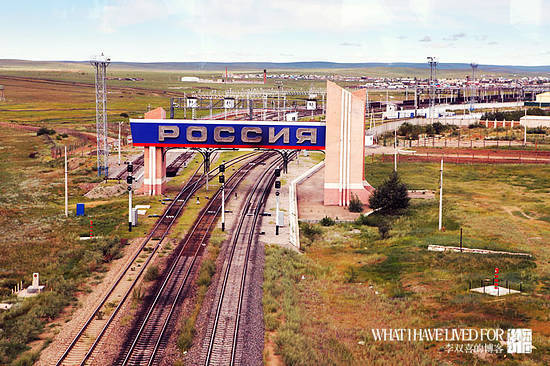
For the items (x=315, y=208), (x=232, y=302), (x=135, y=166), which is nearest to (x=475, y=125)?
(x=135, y=166)

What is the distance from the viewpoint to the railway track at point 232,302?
2556 centimetres

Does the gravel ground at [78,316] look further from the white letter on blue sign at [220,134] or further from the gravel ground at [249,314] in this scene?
the white letter on blue sign at [220,134]

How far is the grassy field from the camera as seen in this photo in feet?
85.3

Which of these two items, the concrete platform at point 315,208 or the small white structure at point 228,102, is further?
the small white structure at point 228,102

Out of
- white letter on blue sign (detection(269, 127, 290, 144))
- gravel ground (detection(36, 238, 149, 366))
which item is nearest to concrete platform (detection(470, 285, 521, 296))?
gravel ground (detection(36, 238, 149, 366))

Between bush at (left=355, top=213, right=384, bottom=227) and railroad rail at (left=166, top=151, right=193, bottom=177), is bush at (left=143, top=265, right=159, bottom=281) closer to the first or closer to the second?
bush at (left=355, top=213, right=384, bottom=227)

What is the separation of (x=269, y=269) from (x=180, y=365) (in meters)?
13.8

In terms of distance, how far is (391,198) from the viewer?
5525 cm

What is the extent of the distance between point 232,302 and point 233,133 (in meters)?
29.5

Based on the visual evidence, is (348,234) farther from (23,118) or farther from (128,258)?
(23,118)

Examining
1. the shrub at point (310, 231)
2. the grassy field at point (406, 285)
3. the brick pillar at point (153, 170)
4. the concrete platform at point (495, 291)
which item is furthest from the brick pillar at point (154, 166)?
the concrete platform at point (495, 291)

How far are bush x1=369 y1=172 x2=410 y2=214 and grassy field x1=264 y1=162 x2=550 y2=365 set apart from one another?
1.44 m

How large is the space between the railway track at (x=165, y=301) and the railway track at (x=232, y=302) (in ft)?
6.77

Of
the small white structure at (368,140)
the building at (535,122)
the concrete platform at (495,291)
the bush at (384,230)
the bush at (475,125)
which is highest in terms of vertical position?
the building at (535,122)
